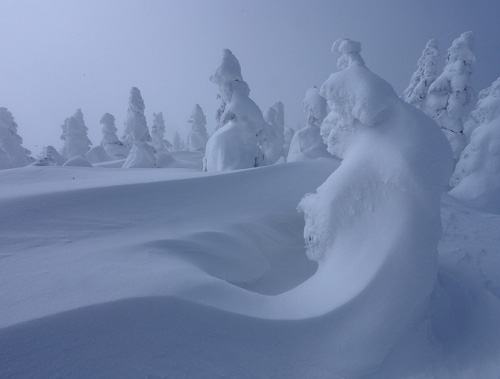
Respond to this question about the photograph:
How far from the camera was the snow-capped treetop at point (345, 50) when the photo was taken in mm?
7129

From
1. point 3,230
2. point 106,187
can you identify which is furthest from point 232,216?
point 3,230

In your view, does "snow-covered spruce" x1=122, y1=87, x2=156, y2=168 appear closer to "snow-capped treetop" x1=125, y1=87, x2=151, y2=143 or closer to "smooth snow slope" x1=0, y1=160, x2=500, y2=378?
"snow-capped treetop" x1=125, y1=87, x2=151, y2=143

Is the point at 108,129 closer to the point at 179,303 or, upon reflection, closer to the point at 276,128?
the point at 276,128

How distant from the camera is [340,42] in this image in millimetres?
7688

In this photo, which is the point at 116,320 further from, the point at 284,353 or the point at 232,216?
the point at 232,216

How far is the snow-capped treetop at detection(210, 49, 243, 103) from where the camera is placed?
12500mm

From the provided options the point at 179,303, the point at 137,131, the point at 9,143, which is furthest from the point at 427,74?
the point at 9,143

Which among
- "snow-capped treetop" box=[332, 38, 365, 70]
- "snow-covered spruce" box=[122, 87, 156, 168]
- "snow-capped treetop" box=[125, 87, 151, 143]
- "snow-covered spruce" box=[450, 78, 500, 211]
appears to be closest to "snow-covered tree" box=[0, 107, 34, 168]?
"snow-covered spruce" box=[122, 87, 156, 168]

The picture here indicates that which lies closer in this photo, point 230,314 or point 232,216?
point 230,314

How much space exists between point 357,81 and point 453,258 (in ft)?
11.3

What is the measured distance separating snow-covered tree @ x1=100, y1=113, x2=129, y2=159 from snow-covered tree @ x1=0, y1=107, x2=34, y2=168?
25.8 feet

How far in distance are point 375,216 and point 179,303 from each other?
273 centimetres

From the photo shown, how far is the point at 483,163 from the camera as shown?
13.0 m

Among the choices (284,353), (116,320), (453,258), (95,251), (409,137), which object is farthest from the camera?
(453,258)
